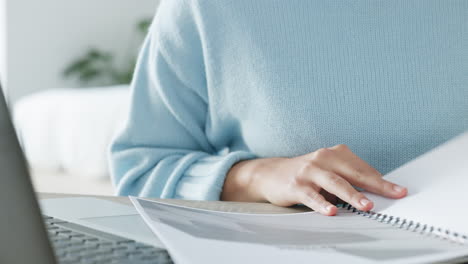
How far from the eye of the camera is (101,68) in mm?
4184

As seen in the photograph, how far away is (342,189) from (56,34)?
378 cm

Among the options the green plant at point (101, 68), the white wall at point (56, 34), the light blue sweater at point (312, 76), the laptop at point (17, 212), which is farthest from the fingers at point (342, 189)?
the green plant at point (101, 68)

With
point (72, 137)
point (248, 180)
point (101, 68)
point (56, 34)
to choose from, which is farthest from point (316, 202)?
point (101, 68)

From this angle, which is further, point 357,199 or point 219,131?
point 219,131

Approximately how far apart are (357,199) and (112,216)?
18cm

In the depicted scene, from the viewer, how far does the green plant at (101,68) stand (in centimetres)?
404

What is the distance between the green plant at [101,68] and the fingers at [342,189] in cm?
373

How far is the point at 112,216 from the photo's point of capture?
1.20 feet

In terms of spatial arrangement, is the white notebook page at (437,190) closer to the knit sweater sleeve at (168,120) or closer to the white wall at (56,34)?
the knit sweater sleeve at (168,120)

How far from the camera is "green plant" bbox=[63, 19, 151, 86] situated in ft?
13.2

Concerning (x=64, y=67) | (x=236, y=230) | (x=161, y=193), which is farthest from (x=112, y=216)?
(x=64, y=67)

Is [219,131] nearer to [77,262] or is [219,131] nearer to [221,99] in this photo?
[221,99]

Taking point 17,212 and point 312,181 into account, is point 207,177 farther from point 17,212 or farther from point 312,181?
point 17,212

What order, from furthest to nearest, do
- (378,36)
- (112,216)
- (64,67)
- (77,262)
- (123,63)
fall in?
(123,63)
(64,67)
(378,36)
(112,216)
(77,262)
